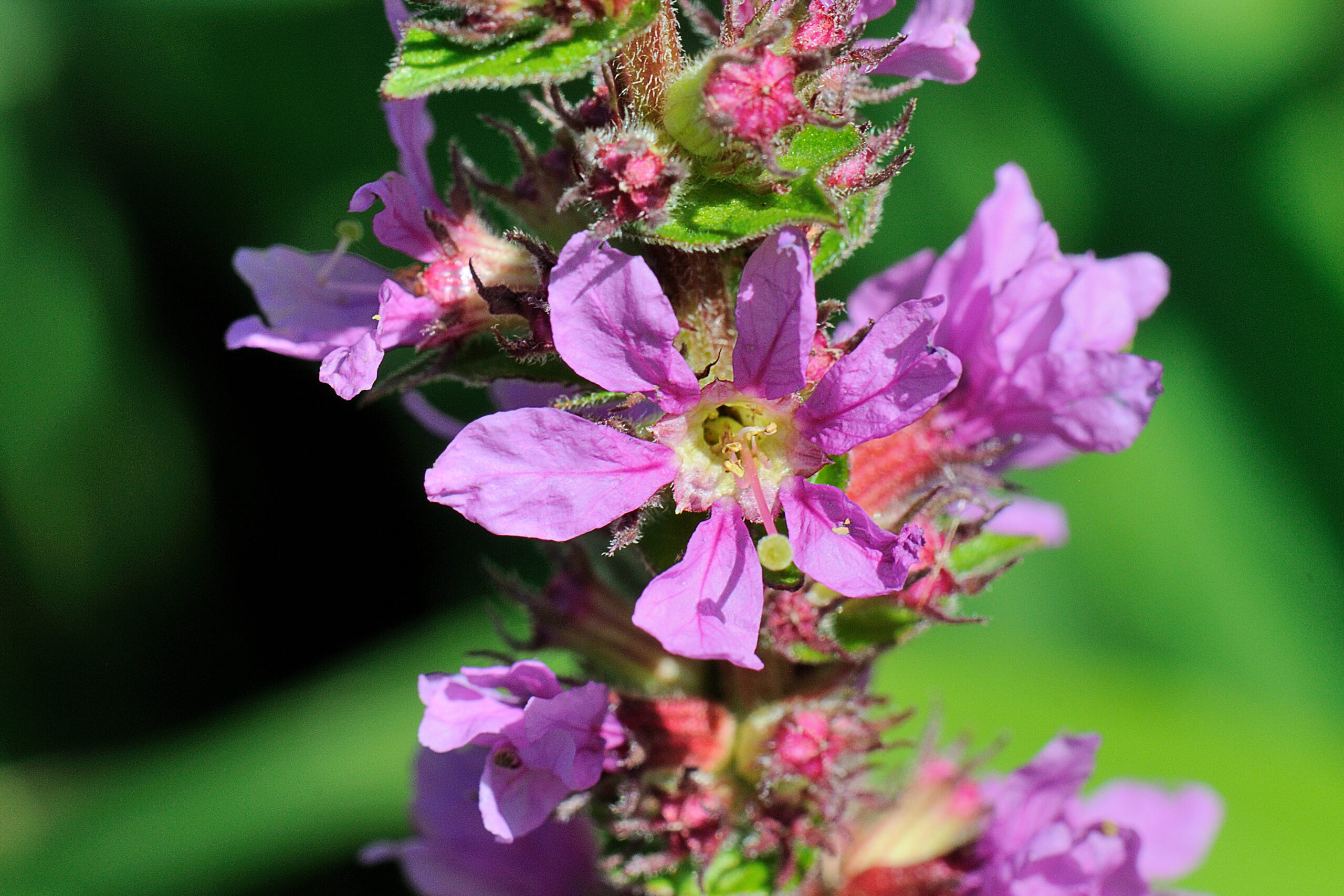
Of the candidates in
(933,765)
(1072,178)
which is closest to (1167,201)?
(1072,178)

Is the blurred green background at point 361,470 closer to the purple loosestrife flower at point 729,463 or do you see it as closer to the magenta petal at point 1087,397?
the magenta petal at point 1087,397

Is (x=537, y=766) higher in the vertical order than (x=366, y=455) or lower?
higher

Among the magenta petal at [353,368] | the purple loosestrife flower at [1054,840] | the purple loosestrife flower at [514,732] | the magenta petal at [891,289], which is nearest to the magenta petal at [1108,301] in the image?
the magenta petal at [891,289]

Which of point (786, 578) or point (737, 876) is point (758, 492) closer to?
point (786, 578)

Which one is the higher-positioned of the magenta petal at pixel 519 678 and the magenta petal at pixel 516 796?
the magenta petal at pixel 519 678

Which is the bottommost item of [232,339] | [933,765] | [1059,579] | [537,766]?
[1059,579]

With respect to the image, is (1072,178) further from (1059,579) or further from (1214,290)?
(1059,579)

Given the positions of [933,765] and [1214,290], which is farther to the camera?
[1214,290]
